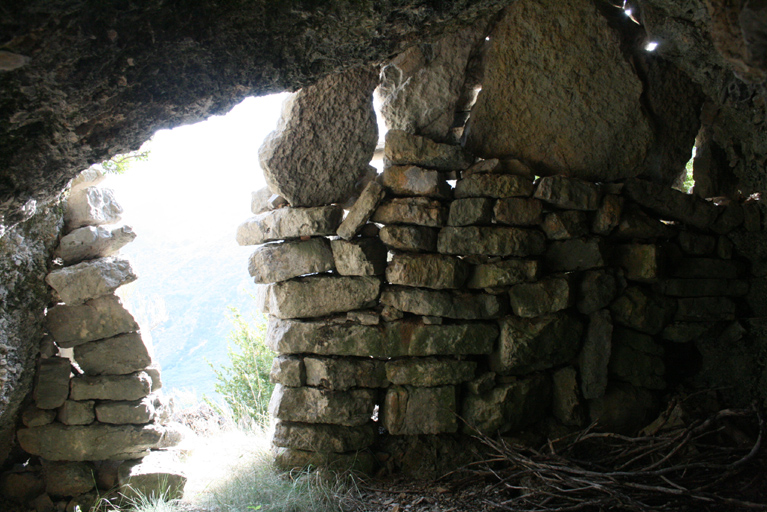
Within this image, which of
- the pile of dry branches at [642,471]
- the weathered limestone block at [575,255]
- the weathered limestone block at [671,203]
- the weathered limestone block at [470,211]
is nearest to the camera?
the pile of dry branches at [642,471]

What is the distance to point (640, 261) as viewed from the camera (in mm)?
2998

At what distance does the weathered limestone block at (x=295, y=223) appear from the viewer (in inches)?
116

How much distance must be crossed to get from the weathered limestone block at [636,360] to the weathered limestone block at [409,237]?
55.5 inches

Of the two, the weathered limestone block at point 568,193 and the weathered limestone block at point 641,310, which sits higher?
the weathered limestone block at point 568,193

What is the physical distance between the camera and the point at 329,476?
9.12 ft

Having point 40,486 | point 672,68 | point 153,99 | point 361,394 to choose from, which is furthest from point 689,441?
point 40,486

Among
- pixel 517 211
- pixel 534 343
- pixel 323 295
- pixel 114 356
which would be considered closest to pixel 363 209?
pixel 323 295

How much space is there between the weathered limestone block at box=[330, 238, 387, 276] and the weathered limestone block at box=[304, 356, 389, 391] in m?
0.55

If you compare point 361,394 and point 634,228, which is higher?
point 634,228

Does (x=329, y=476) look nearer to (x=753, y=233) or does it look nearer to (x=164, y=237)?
(x=753, y=233)

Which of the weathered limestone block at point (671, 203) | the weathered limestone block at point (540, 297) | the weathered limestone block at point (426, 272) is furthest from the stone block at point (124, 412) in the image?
the weathered limestone block at point (671, 203)

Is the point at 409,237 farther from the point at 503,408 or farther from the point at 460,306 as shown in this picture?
the point at 503,408

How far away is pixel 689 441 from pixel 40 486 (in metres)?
4.00

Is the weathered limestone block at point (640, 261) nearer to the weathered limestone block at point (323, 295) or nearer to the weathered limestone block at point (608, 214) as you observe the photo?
the weathered limestone block at point (608, 214)
